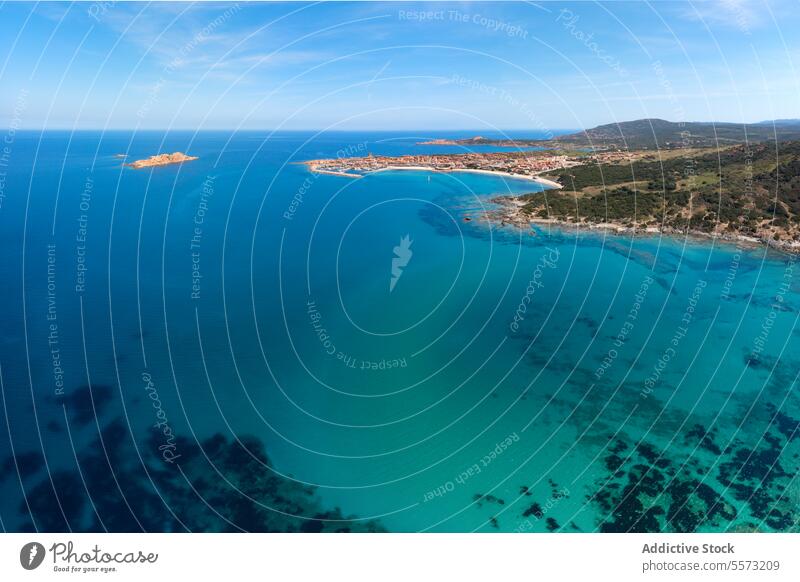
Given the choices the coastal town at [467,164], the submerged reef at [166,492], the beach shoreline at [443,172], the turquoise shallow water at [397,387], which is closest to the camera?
the submerged reef at [166,492]

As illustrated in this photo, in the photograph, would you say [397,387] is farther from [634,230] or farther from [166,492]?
[634,230]

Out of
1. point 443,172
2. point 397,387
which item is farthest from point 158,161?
point 397,387

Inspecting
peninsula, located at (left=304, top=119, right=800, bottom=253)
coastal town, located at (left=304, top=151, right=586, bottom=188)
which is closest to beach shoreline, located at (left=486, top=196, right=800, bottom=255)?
peninsula, located at (left=304, top=119, right=800, bottom=253)

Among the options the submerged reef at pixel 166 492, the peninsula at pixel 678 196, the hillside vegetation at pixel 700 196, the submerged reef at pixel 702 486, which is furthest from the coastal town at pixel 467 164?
the submerged reef at pixel 166 492

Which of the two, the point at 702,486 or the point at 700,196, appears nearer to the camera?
the point at 702,486

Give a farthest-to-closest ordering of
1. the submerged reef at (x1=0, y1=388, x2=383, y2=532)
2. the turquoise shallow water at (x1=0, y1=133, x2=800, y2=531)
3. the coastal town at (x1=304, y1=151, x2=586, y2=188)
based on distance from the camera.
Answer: the coastal town at (x1=304, y1=151, x2=586, y2=188) < the turquoise shallow water at (x1=0, y1=133, x2=800, y2=531) < the submerged reef at (x1=0, y1=388, x2=383, y2=532)

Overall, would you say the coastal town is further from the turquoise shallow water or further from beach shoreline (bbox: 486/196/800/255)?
the turquoise shallow water

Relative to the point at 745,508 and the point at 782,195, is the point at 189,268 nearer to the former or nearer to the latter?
the point at 745,508

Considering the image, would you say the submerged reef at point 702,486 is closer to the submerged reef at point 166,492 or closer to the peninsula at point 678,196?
the submerged reef at point 166,492

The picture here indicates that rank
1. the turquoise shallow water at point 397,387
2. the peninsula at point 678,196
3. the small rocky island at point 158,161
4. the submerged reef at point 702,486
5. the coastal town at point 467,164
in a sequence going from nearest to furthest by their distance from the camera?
the submerged reef at point 702,486, the turquoise shallow water at point 397,387, the peninsula at point 678,196, the coastal town at point 467,164, the small rocky island at point 158,161

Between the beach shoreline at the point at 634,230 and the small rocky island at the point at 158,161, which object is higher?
the small rocky island at the point at 158,161
